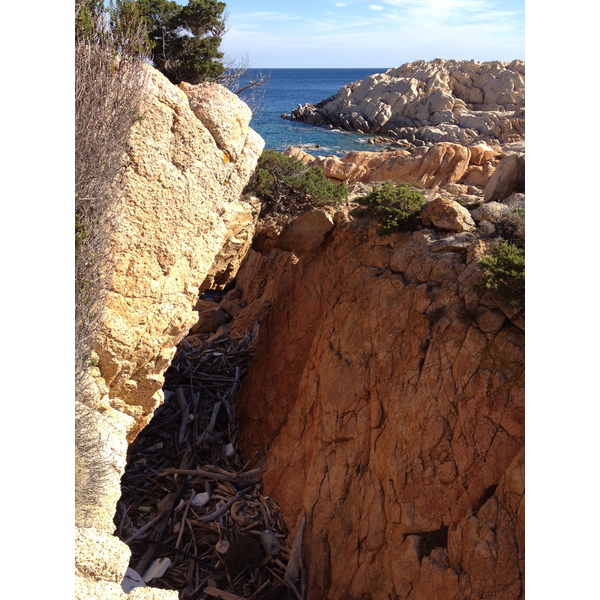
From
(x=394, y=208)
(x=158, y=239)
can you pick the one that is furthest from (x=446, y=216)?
(x=158, y=239)

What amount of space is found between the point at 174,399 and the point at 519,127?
40136 mm

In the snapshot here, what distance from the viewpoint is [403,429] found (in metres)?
8.89

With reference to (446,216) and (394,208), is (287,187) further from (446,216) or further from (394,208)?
(446,216)

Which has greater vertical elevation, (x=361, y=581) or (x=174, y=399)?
(x=174, y=399)

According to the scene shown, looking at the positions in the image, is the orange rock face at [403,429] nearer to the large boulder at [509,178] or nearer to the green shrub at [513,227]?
the green shrub at [513,227]

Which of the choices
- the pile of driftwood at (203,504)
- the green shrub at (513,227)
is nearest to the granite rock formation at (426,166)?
the pile of driftwood at (203,504)

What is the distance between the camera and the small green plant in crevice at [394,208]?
10500 mm

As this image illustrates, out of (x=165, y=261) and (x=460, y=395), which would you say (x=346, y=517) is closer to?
(x=460, y=395)

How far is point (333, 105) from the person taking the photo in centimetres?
6775

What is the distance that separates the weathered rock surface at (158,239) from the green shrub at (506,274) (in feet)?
13.7

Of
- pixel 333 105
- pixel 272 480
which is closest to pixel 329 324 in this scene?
pixel 272 480

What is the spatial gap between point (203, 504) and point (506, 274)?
7444 mm

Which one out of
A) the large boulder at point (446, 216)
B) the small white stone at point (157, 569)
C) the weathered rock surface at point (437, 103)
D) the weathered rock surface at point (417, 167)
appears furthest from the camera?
the weathered rock surface at point (437, 103)

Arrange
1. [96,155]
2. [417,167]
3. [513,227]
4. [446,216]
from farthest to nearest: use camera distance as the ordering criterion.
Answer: [417,167] → [446,216] → [513,227] → [96,155]
